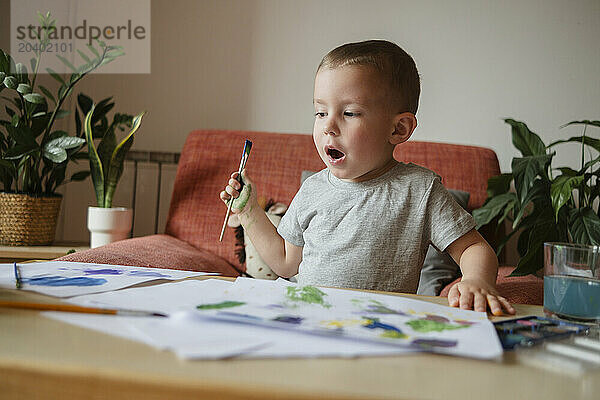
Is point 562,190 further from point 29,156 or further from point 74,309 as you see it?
point 29,156

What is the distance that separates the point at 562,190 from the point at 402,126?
2.01 feet

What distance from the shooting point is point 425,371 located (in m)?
0.46

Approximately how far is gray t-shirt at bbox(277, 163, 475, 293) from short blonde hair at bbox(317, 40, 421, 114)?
0.53 feet

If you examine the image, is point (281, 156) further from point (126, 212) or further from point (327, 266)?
point (327, 266)

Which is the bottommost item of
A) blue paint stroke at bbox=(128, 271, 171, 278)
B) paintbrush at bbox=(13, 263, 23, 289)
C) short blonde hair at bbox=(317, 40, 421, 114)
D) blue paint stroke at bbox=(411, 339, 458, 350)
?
blue paint stroke at bbox=(411, 339, 458, 350)


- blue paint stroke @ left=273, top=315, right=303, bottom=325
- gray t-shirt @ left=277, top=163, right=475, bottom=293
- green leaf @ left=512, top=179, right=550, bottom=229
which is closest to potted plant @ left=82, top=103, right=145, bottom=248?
gray t-shirt @ left=277, top=163, right=475, bottom=293

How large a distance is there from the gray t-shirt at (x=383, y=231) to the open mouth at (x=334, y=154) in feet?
0.26

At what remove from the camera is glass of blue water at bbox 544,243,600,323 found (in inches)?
28.0

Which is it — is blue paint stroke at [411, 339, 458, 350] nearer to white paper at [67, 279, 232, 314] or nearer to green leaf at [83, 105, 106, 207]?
white paper at [67, 279, 232, 314]

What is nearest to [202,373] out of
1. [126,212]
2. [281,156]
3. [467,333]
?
[467,333]

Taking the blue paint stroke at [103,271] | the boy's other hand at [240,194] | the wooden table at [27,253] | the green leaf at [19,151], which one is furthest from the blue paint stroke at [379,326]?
the green leaf at [19,151]

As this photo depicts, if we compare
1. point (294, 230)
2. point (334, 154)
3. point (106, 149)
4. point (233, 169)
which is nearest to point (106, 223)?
point (106, 149)

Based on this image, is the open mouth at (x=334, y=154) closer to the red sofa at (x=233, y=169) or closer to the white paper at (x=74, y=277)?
the white paper at (x=74, y=277)

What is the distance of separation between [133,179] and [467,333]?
2.22 meters
